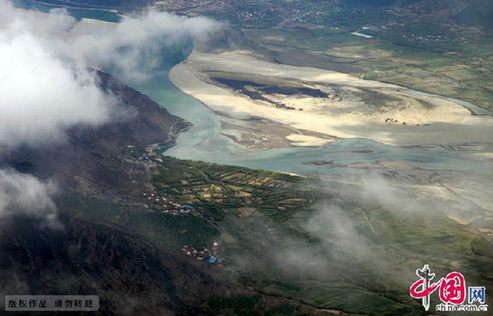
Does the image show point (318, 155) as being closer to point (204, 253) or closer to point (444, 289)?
point (204, 253)

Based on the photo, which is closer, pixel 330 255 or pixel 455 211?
pixel 330 255

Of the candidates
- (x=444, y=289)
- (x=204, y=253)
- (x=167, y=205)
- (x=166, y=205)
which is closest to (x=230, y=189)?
(x=167, y=205)

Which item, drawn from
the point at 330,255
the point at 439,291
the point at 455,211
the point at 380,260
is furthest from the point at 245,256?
the point at 455,211

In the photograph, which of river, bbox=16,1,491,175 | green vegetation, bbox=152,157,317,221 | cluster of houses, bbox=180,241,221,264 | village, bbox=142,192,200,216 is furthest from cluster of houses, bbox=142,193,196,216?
river, bbox=16,1,491,175

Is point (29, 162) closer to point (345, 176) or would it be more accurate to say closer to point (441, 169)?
point (345, 176)

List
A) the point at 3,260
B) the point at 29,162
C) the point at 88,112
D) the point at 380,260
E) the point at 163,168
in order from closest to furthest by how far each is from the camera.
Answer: the point at 3,260, the point at 380,260, the point at 29,162, the point at 163,168, the point at 88,112

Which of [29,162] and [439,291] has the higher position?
[29,162]
